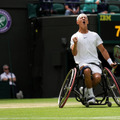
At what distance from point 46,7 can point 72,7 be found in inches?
36.9

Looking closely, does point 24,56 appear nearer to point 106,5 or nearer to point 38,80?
point 38,80

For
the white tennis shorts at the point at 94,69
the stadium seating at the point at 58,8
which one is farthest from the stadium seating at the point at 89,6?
the white tennis shorts at the point at 94,69

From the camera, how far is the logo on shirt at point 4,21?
752 inches

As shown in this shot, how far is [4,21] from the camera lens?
19125 mm

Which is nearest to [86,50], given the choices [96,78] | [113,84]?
[96,78]

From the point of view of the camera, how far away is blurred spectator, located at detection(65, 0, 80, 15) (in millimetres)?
18125

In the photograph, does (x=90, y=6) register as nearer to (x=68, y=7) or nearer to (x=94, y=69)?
(x=68, y=7)

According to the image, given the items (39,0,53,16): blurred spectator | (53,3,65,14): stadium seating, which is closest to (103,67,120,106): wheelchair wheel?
(39,0,53,16): blurred spectator

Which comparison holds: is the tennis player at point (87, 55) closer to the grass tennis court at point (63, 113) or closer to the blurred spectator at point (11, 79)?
the grass tennis court at point (63, 113)

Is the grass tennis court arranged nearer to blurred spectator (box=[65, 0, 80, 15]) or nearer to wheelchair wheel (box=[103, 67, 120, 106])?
wheelchair wheel (box=[103, 67, 120, 106])

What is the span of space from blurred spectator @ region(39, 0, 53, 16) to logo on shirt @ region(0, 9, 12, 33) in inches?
59.3

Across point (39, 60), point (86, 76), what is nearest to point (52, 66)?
point (39, 60)

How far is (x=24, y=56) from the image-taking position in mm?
19453

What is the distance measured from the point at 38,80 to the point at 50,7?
8.97 feet
